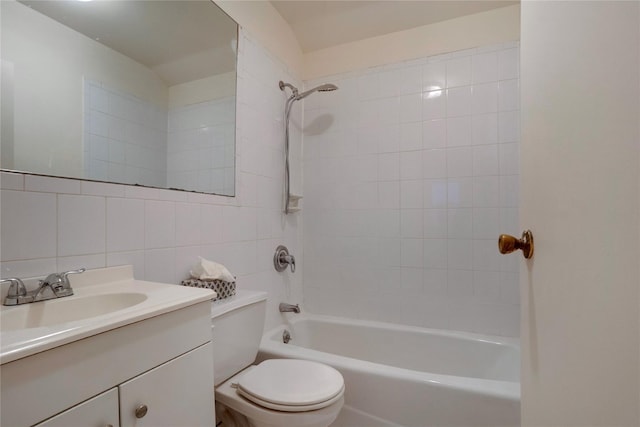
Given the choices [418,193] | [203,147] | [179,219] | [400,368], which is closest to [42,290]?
[179,219]

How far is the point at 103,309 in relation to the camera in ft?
2.95

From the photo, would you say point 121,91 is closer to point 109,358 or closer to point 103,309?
point 103,309

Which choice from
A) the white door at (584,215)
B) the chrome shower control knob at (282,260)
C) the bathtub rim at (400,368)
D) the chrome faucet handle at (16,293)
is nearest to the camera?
the white door at (584,215)

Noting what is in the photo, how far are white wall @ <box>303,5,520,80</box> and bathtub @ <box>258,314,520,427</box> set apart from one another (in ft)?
5.85

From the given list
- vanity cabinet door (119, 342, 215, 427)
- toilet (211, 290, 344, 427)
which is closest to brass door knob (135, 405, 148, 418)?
vanity cabinet door (119, 342, 215, 427)

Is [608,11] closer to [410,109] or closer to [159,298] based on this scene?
[159,298]

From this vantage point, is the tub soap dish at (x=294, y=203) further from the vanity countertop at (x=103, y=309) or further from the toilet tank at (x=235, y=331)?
the vanity countertop at (x=103, y=309)

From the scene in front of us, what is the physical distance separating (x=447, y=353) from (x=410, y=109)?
5.07ft

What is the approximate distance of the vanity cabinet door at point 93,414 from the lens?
1.81 ft

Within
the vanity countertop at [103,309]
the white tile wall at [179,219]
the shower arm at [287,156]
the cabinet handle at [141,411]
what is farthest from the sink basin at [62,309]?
the shower arm at [287,156]

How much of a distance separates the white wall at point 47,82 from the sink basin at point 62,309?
15.4 inches

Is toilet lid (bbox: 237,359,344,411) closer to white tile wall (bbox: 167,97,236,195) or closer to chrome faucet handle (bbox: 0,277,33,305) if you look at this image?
chrome faucet handle (bbox: 0,277,33,305)

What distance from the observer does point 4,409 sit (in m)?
0.48

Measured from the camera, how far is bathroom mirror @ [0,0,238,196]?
0.89 metres
